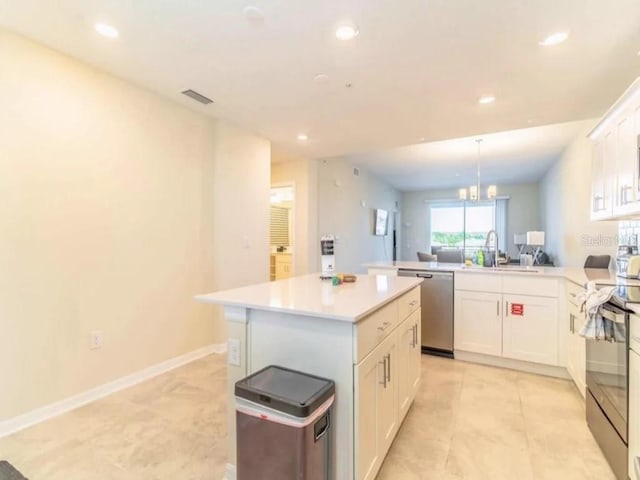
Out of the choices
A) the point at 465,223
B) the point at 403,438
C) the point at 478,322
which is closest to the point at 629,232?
the point at 478,322

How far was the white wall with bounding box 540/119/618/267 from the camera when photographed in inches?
160

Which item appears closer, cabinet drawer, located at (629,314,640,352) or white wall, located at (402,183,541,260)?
cabinet drawer, located at (629,314,640,352)

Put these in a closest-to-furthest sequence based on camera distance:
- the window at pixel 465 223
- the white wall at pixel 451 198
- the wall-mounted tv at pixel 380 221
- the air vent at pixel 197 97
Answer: the air vent at pixel 197 97 < the wall-mounted tv at pixel 380 221 < the white wall at pixel 451 198 < the window at pixel 465 223

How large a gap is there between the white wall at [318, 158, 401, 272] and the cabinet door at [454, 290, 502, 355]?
277 centimetres

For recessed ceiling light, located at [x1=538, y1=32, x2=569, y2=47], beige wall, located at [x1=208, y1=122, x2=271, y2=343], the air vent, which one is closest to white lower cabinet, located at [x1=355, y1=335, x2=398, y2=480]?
recessed ceiling light, located at [x1=538, y1=32, x2=569, y2=47]

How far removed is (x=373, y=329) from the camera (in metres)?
1.54

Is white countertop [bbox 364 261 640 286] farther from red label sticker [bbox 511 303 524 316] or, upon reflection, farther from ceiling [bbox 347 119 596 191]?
ceiling [bbox 347 119 596 191]

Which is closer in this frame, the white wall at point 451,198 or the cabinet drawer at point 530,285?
the cabinet drawer at point 530,285

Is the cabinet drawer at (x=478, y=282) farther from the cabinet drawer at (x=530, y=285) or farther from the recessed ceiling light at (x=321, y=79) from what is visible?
the recessed ceiling light at (x=321, y=79)

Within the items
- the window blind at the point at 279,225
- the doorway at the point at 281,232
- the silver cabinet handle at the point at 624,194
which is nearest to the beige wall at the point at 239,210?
the doorway at the point at 281,232

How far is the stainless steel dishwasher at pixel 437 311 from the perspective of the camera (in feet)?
10.8

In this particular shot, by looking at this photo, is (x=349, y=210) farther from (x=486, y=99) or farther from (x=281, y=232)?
(x=486, y=99)

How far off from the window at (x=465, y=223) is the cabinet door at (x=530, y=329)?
21.0 ft

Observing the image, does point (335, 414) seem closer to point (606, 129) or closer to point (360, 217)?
point (606, 129)
